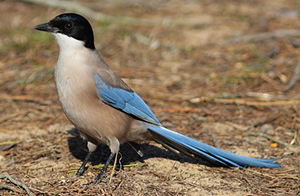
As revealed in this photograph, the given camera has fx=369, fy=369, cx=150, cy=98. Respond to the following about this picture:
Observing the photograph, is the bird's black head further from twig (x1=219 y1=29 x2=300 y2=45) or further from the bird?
twig (x1=219 y1=29 x2=300 y2=45)

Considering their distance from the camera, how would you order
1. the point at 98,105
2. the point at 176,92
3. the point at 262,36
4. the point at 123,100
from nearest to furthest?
the point at 98,105, the point at 123,100, the point at 176,92, the point at 262,36

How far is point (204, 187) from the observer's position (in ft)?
11.5

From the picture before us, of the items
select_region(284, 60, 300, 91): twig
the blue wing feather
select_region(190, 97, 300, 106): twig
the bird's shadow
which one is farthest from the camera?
select_region(284, 60, 300, 91): twig

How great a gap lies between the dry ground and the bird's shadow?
0.02m

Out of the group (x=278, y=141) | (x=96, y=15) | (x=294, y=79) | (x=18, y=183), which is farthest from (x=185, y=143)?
(x=96, y=15)

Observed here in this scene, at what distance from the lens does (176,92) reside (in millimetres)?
5723

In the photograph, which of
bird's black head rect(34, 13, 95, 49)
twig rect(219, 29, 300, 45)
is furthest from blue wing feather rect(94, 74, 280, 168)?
twig rect(219, 29, 300, 45)

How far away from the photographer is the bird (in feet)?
11.5

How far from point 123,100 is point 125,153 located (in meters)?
0.80

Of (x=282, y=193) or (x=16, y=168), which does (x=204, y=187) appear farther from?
(x=16, y=168)

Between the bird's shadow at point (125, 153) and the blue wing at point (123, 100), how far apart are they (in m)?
0.51

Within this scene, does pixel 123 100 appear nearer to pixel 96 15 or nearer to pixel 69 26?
pixel 69 26

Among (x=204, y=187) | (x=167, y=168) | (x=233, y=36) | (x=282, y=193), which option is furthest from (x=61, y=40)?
A: (x=233, y=36)

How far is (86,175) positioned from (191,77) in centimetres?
308
